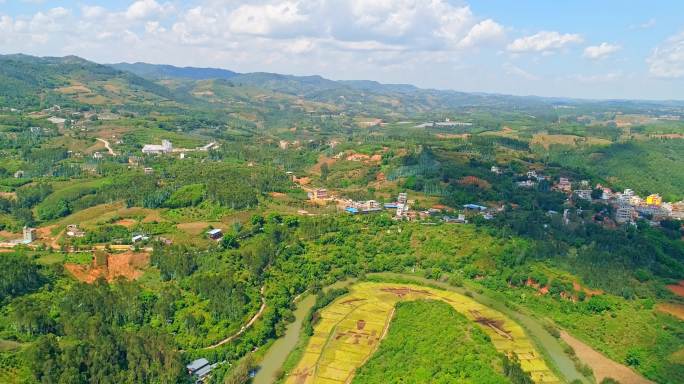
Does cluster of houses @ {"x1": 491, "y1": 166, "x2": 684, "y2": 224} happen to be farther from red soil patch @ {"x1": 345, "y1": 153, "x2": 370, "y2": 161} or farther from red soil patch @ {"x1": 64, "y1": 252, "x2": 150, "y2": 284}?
red soil patch @ {"x1": 64, "y1": 252, "x2": 150, "y2": 284}

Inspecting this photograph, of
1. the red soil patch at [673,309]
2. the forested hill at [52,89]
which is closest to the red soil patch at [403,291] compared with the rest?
the red soil patch at [673,309]

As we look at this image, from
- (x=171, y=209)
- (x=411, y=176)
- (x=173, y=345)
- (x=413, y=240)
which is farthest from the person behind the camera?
(x=411, y=176)

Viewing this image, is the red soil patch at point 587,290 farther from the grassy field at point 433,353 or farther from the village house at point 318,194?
the village house at point 318,194

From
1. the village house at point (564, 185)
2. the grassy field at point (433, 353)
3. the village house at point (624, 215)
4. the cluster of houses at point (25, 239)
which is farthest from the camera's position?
the village house at point (564, 185)

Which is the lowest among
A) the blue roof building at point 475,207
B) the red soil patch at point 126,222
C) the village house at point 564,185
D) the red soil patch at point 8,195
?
the red soil patch at point 8,195

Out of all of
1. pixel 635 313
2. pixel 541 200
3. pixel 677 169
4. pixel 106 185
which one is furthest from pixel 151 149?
pixel 677 169

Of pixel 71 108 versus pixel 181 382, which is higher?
pixel 71 108

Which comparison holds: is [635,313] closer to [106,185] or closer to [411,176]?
[411,176]

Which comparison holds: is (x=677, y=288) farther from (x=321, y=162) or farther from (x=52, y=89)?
(x=52, y=89)
